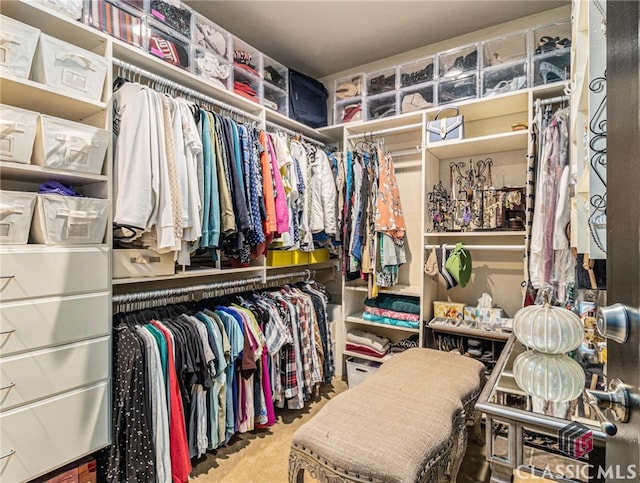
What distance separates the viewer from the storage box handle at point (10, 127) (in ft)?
3.95

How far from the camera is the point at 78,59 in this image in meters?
1.43

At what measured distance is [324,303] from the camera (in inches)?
106

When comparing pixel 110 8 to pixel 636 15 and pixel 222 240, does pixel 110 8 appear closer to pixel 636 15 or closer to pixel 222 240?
pixel 222 240

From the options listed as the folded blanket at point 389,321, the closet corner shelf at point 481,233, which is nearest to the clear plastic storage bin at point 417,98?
the closet corner shelf at point 481,233

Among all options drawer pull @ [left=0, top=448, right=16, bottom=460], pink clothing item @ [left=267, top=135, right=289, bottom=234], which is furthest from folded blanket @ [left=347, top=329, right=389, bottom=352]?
drawer pull @ [left=0, top=448, right=16, bottom=460]

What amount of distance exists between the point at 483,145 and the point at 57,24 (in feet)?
8.22

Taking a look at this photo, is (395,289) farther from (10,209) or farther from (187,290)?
(10,209)

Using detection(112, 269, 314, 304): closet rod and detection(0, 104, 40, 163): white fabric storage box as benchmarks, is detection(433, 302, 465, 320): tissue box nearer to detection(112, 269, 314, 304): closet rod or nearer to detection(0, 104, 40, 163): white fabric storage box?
detection(112, 269, 314, 304): closet rod

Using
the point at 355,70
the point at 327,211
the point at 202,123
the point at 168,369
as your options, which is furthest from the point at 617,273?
the point at 355,70

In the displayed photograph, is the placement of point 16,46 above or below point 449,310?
above

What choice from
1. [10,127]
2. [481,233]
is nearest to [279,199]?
[10,127]

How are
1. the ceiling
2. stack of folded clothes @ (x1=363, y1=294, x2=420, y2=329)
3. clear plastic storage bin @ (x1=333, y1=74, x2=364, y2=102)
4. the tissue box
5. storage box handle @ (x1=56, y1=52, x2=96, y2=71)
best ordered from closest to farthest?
storage box handle @ (x1=56, y1=52, x2=96, y2=71) < the ceiling < the tissue box < stack of folded clothes @ (x1=363, y1=294, x2=420, y2=329) < clear plastic storage bin @ (x1=333, y1=74, x2=364, y2=102)

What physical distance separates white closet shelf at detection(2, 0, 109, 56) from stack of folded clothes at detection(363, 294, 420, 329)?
7.85ft

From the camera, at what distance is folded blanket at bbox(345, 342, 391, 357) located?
2.69 metres
